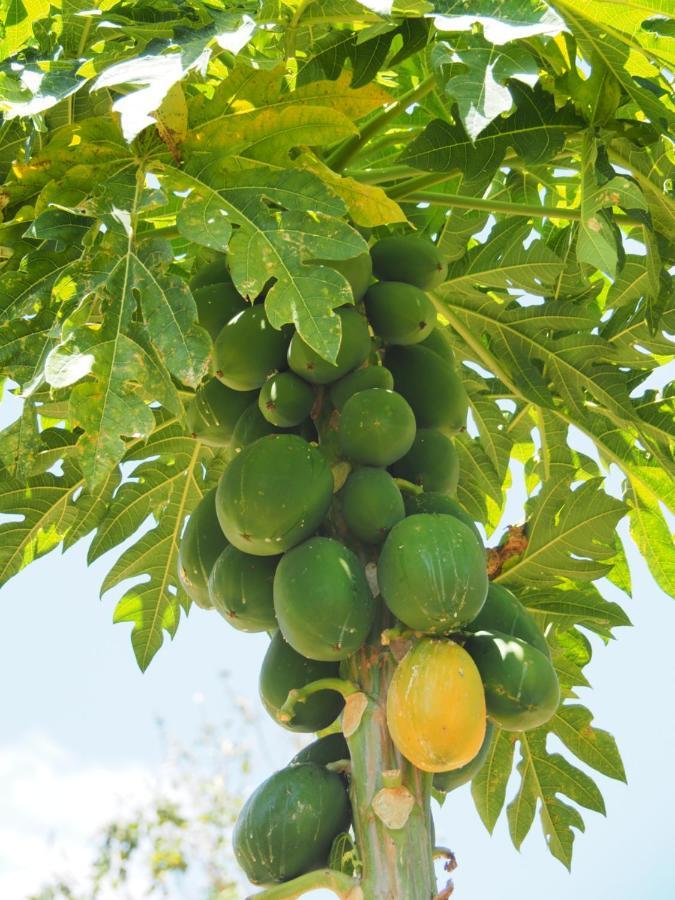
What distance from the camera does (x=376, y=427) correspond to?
224cm

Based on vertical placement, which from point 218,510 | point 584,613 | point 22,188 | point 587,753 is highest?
point 22,188

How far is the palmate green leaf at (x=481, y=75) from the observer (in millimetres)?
1999

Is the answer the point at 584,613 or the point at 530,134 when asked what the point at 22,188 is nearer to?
the point at 530,134

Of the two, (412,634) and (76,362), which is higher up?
(76,362)

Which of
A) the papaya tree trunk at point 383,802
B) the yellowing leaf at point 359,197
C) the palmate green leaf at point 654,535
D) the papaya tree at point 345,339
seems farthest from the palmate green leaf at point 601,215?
the palmate green leaf at point 654,535

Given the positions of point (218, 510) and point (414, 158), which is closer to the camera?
point (218, 510)

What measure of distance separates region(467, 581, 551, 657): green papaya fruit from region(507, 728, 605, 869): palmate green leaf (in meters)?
0.78

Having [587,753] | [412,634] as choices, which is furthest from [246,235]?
[587,753]

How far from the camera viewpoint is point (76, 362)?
6.70ft

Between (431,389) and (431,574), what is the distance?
2.07 feet

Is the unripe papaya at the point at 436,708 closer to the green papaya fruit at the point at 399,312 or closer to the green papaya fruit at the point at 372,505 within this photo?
the green papaya fruit at the point at 372,505

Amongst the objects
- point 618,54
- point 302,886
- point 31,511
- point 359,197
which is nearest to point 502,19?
point 618,54

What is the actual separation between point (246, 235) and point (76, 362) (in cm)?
43

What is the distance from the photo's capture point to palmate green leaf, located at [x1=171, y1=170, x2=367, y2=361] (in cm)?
209
